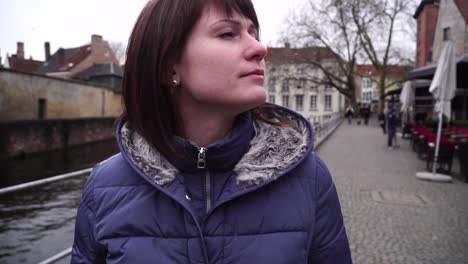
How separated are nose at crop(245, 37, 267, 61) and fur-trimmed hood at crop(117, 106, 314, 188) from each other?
0.78 ft

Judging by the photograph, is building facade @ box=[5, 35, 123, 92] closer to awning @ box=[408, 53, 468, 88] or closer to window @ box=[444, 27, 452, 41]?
window @ box=[444, 27, 452, 41]

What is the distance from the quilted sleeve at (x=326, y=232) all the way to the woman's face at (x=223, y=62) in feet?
1.31

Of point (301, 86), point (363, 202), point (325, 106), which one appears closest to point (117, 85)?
point (301, 86)

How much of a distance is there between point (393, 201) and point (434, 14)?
37091mm

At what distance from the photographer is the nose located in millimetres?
1173

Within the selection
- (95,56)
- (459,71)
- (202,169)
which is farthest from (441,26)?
(95,56)

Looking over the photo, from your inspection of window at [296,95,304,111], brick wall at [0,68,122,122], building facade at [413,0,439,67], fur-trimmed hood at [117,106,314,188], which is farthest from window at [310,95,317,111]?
fur-trimmed hood at [117,106,314,188]

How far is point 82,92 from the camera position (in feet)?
101

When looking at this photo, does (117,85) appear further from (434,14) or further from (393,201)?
(393,201)

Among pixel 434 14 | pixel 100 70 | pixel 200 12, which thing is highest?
pixel 434 14

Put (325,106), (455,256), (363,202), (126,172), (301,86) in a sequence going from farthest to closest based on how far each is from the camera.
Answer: (325,106)
(301,86)
(363,202)
(455,256)
(126,172)

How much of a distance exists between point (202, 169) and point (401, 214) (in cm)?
517

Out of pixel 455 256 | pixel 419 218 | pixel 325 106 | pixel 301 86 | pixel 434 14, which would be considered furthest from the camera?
pixel 325 106

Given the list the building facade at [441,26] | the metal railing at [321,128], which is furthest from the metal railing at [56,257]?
the building facade at [441,26]
